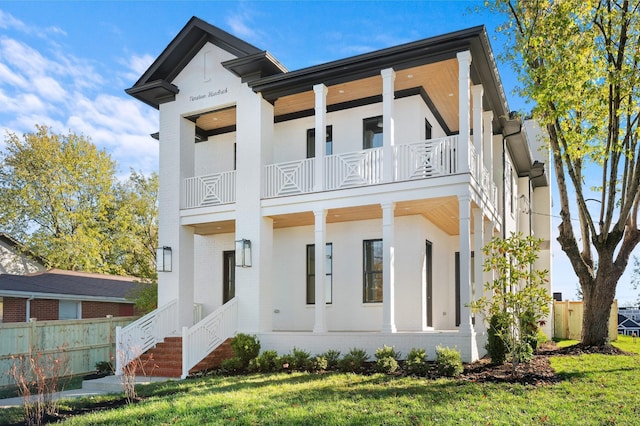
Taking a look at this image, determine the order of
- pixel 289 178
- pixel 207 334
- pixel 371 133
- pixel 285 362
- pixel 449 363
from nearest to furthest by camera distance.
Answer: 1. pixel 449 363
2. pixel 285 362
3. pixel 207 334
4. pixel 289 178
5. pixel 371 133

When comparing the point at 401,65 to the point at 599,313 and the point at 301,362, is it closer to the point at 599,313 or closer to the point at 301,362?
the point at 301,362

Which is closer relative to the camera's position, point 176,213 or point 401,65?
point 401,65

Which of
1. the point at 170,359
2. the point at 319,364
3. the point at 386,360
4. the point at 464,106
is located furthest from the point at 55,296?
the point at 464,106

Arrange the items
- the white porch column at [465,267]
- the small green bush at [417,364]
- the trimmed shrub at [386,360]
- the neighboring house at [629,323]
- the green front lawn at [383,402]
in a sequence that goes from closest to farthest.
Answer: the green front lawn at [383,402] < the small green bush at [417,364] < the trimmed shrub at [386,360] < the white porch column at [465,267] < the neighboring house at [629,323]

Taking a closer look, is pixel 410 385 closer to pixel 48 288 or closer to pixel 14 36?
pixel 48 288

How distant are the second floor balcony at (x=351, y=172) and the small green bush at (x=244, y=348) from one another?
3.81 m

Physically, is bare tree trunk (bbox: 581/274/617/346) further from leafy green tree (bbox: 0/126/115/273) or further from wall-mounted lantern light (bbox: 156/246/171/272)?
leafy green tree (bbox: 0/126/115/273)

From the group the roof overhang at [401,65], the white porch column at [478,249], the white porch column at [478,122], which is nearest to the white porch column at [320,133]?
the roof overhang at [401,65]

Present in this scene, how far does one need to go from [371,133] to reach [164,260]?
689cm

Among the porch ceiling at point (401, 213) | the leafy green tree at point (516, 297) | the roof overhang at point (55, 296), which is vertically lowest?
the roof overhang at point (55, 296)

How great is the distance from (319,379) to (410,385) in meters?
1.86

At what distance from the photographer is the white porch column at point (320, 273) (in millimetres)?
13789

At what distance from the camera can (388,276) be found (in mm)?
13078

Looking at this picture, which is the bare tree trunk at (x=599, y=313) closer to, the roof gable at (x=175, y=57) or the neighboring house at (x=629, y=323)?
the neighboring house at (x=629, y=323)
